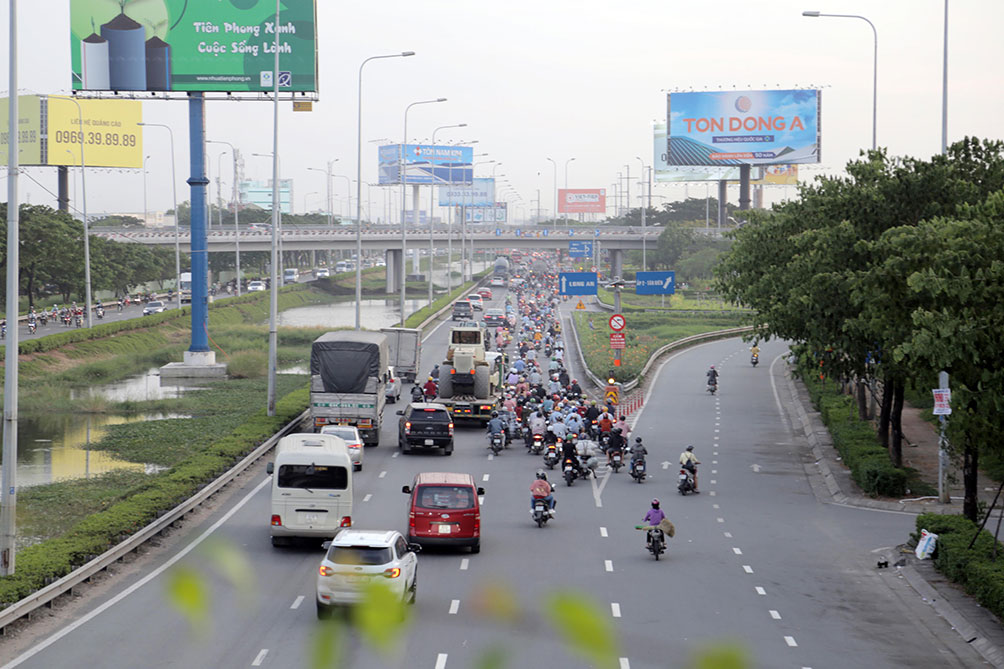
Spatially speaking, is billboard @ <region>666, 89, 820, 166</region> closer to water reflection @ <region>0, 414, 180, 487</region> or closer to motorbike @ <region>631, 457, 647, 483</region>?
water reflection @ <region>0, 414, 180, 487</region>

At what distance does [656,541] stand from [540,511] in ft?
12.2

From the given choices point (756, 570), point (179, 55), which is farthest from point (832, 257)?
point (179, 55)

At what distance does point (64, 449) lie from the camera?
39688 millimetres

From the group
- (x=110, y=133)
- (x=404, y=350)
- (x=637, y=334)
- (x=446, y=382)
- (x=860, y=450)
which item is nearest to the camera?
(x=860, y=450)

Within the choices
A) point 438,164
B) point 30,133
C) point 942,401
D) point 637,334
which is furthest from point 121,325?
point 438,164

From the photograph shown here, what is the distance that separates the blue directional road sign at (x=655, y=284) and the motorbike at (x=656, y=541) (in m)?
57.2

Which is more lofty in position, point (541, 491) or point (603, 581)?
point (541, 491)

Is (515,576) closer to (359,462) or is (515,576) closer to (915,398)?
(359,462)

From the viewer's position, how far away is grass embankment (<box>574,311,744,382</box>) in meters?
61.1

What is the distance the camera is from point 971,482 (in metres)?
24.2

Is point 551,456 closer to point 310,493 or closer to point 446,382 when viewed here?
point 446,382

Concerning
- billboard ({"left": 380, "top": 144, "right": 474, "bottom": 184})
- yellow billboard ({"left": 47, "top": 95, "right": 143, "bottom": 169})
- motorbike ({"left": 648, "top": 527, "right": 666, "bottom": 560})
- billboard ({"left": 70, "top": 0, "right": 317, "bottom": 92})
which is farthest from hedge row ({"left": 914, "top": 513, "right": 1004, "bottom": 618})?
billboard ({"left": 380, "top": 144, "right": 474, "bottom": 184})

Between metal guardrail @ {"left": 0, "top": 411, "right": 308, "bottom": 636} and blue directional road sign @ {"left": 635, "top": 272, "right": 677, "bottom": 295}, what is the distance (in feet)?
161

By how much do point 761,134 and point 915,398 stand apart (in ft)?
225
